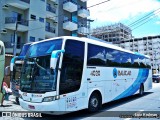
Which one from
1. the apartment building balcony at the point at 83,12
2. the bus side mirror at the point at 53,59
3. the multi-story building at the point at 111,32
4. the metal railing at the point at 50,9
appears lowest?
the bus side mirror at the point at 53,59

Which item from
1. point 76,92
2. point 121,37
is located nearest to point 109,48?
point 76,92

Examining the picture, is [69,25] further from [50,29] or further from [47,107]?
[47,107]

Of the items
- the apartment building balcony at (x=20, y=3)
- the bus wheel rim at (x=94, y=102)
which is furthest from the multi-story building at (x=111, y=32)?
the bus wheel rim at (x=94, y=102)

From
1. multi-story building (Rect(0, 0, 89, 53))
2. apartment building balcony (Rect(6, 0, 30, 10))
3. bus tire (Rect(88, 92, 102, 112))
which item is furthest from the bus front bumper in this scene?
apartment building balcony (Rect(6, 0, 30, 10))

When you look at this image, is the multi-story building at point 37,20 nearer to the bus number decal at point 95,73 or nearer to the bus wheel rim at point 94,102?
the bus number decal at point 95,73

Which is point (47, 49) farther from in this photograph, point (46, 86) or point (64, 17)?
point (64, 17)

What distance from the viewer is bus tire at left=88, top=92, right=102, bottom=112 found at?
937cm

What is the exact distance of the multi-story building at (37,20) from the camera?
2930 centimetres

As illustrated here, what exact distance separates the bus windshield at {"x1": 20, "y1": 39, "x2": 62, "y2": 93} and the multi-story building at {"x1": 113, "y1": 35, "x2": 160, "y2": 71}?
3597 inches

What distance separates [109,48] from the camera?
11391 mm

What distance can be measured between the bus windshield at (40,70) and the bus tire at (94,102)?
8.24 feet

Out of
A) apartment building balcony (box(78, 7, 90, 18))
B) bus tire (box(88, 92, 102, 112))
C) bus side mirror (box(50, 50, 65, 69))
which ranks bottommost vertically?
bus tire (box(88, 92, 102, 112))

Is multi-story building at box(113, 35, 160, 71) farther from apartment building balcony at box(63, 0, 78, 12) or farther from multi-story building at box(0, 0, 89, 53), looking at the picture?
apartment building balcony at box(63, 0, 78, 12)

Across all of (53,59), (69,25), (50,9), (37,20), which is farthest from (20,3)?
(53,59)
